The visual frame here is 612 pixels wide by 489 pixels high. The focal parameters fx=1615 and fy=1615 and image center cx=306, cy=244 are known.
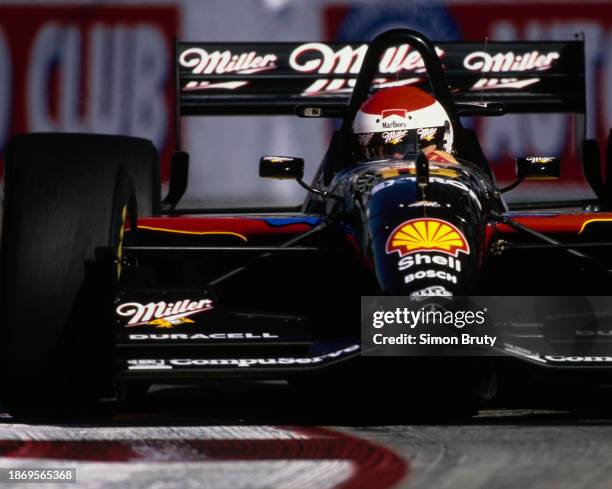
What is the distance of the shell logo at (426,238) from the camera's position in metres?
5.75

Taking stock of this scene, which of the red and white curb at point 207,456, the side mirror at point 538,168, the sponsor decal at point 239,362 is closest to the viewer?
the red and white curb at point 207,456

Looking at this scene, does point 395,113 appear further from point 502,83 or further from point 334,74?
point 502,83

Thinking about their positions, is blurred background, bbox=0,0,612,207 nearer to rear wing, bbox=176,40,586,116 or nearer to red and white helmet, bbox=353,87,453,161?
rear wing, bbox=176,40,586,116

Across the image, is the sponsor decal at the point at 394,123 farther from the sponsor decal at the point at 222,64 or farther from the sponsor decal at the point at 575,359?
the sponsor decal at the point at 222,64

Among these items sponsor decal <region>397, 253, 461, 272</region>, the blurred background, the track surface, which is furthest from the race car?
the blurred background

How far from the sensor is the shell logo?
18.9 feet

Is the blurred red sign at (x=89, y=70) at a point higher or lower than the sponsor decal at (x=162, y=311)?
higher

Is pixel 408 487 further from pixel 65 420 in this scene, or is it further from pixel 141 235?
pixel 141 235

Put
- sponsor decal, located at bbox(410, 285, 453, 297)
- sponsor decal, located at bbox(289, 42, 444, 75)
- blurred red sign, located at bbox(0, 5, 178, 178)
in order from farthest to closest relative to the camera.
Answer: blurred red sign, located at bbox(0, 5, 178, 178) → sponsor decal, located at bbox(289, 42, 444, 75) → sponsor decal, located at bbox(410, 285, 453, 297)

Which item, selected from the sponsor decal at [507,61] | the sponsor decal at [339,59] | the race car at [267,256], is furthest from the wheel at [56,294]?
the sponsor decal at [507,61]

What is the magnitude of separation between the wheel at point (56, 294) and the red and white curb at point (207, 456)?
38cm

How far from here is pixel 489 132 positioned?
13.5 meters

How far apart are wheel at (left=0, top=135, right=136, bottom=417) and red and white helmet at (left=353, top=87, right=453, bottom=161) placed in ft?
4.98

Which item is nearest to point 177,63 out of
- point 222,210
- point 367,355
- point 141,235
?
point 222,210
